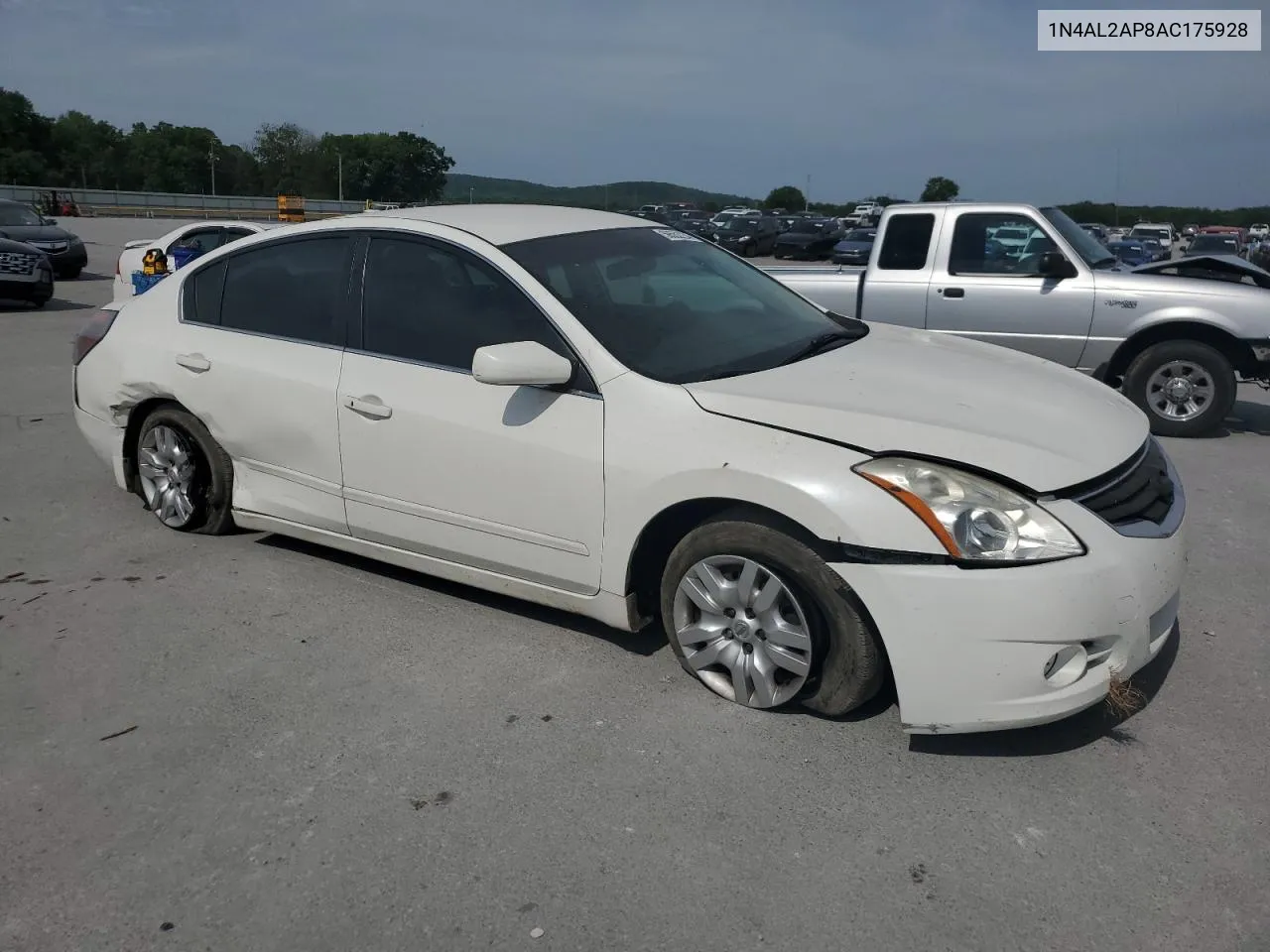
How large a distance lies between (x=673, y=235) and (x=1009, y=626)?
257 centimetres

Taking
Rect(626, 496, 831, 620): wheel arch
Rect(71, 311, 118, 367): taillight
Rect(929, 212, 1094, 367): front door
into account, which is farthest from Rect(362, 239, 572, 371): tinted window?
Rect(929, 212, 1094, 367): front door

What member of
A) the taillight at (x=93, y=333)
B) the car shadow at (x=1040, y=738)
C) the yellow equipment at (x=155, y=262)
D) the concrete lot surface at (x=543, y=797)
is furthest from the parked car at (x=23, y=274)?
the car shadow at (x=1040, y=738)

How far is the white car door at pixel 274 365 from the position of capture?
14.8 feet

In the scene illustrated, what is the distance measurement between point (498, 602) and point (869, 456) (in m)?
1.92

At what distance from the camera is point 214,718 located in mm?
3619

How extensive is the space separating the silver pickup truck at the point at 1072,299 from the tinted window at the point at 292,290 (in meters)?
3.78

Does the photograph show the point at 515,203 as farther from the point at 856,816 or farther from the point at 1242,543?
the point at 1242,543

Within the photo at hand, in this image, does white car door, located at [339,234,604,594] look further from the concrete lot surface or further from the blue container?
the blue container

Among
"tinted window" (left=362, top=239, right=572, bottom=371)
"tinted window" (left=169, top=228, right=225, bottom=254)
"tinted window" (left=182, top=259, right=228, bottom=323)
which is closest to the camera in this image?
"tinted window" (left=362, top=239, right=572, bottom=371)

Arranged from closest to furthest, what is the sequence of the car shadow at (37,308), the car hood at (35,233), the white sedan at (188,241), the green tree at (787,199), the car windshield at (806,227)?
the white sedan at (188,241), the car shadow at (37,308), the car hood at (35,233), the car windshield at (806,227), the green tree at (787,199)

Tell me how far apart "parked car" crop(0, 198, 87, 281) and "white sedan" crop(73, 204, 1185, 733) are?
17.1 m

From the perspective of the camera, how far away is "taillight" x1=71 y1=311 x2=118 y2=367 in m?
5.54

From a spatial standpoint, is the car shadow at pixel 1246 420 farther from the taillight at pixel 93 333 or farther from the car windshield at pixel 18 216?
the car windshield at pixel 18 216

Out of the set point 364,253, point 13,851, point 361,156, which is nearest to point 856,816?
point 13,851
